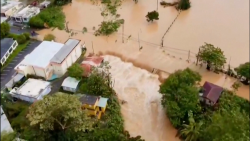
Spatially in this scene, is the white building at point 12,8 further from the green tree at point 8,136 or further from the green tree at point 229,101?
the green tree at point 229,101

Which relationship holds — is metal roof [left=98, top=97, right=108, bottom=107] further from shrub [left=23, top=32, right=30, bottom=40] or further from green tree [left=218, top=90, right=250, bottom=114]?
shrub [left=23, top=32, right=30, bottom=40]

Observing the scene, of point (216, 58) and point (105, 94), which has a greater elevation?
point (216, 58)

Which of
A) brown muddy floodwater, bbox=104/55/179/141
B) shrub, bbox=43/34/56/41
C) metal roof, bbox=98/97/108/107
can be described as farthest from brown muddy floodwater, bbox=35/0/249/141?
metal roof, bbox=98/97/108/107

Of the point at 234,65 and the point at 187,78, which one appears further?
the point at 234,65

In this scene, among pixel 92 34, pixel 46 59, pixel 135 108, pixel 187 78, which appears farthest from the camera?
pixel 92 34

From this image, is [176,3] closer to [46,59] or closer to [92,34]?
[92,34]

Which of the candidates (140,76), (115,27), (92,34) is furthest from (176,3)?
(140,76)

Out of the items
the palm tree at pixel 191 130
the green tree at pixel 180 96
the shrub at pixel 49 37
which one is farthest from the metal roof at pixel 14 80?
the palm tree at pixel 191 130
